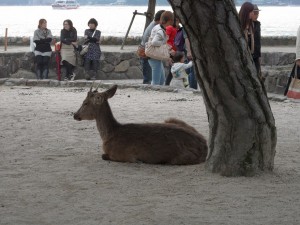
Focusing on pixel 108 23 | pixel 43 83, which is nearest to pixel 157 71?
pixel 43 83

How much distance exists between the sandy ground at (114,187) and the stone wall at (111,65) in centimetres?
929

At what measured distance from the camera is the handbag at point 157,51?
647 inches

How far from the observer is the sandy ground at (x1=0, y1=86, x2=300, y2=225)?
713cm

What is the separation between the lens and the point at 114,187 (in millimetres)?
8227

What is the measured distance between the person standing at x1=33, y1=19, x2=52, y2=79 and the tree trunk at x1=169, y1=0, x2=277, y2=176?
40.7ft

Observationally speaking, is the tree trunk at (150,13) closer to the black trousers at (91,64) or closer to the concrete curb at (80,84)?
the black trousers at (91,64)

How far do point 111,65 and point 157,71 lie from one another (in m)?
5.44

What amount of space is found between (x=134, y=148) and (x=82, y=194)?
4.90 ft

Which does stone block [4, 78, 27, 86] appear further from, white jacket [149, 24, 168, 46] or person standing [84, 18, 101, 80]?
white jacket [149, 24, 168, 46]

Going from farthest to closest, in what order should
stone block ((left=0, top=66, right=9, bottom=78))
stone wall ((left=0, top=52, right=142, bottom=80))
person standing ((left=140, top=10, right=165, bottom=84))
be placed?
1. stone block ((left=0, top=66, right=9, bottom=78))
2. stone wall ((left=0, top=52, right=142, bottom=80))
3. person standing ((left=140, top=10, right=165, bottom=84))

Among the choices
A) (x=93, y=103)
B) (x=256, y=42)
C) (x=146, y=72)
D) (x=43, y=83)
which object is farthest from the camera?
(x=146, y=72)

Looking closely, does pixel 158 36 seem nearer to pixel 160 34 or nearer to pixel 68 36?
pixel 160 34

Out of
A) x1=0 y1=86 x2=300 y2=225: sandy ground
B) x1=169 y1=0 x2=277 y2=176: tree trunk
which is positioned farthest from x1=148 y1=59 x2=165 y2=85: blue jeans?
x1=169 y1=0 x2=277 y2=176: tree trunk

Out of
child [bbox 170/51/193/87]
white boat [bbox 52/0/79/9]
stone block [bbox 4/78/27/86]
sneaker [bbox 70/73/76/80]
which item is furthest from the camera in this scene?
white boat [bbox 52/0/79/9]
